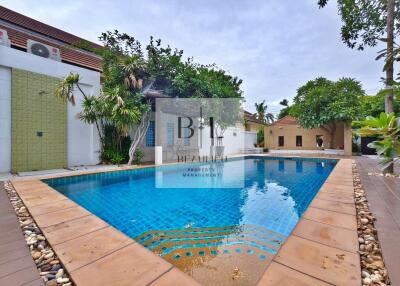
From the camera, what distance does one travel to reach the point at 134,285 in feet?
5.55

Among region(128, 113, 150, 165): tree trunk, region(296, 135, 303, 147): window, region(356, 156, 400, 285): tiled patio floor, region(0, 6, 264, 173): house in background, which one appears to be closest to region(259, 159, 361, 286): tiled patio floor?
region(356, 156, 400, 285): tiled patio floor

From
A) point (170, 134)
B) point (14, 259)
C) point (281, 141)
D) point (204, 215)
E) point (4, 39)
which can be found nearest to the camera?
point (14, 259)

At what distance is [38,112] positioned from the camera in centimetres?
829

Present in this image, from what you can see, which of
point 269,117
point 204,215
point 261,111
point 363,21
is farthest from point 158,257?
point 269,117

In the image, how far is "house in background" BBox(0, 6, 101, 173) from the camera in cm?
755

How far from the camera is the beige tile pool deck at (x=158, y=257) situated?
69.6 inches

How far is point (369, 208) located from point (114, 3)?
37.0 feet

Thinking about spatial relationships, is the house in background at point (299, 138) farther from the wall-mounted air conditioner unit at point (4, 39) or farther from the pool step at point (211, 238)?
the wall-mounted air conditioner unit at point (4, 39)

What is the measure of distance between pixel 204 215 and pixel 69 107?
8.76m

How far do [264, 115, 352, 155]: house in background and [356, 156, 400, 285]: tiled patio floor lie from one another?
14.7 m

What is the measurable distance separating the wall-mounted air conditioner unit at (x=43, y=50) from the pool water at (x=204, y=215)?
606 centimetres

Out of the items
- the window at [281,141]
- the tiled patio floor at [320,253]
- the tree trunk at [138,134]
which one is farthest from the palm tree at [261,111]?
the tiled patio floor at [320,253]

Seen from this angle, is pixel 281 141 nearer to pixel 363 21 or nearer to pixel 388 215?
pixel 363 21

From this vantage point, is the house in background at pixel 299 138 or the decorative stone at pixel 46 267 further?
the house in background at pixel 299 138
